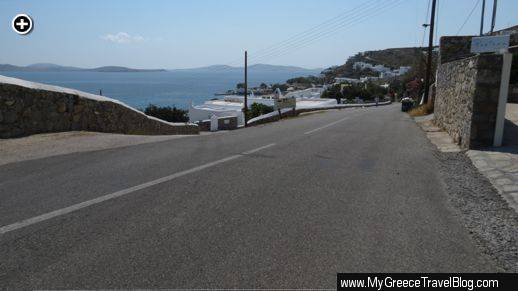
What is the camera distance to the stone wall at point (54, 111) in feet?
37.0

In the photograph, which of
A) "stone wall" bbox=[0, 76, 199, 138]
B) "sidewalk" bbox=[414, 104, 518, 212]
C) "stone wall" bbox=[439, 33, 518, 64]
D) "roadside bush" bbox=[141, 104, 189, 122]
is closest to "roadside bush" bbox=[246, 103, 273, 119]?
"roadside bush" bbox=[141, 104, 189, 122]

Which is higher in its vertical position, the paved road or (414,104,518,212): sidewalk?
(414,104,518,212): sidewalk

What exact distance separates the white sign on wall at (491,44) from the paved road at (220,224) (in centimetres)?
315

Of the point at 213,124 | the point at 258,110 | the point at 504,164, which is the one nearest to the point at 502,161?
the point at 504,164

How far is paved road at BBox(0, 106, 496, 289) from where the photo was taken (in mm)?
3926

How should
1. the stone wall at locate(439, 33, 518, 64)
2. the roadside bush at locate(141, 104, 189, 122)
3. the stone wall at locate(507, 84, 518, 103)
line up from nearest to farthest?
the stone wall at locate(507, 84, 518, 103), the stone wall at locate(439, 33, 518, 64), the roadside bush at locate(141, 104, 189, 122)

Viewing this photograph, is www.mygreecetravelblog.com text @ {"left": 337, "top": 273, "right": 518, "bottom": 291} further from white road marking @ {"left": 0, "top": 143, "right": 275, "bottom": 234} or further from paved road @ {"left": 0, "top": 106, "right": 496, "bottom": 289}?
white road marking @ {"left": 0, "top": 143, "right": 275, "bottom": 234}

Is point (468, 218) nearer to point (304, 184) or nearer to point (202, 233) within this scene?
point (304, 184)

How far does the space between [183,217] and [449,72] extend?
1218 cm

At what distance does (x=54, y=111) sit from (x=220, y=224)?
31.1ft

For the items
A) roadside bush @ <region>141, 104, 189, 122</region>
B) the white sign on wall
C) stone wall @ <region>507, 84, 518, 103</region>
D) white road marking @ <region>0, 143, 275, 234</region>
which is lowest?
roadside bush @ <region>141, 104, 189, 122</region>

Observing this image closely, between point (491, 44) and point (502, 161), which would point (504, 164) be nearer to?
point (502, 161)

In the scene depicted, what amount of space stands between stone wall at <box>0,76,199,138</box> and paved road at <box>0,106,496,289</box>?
3.51m

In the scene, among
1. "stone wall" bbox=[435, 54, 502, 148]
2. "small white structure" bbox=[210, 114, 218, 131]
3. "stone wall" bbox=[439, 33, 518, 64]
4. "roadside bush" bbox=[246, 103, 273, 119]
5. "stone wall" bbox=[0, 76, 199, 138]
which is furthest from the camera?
"roadside bush" bbox=[246, 103, 273, 119]
